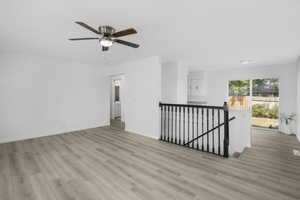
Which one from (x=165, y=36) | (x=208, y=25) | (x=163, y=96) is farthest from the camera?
(x=163, y=96)

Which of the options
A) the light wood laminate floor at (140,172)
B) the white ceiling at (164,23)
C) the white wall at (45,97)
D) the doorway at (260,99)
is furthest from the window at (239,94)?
the white wall at (45,97)

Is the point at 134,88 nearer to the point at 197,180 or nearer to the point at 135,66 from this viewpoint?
the point at 135,66

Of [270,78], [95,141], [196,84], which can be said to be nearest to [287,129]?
[270,78]

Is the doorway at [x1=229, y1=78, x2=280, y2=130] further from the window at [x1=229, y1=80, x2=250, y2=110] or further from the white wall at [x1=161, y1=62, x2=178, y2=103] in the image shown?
the white wall at [x1=161, y1=62, x2=178, y2=103]

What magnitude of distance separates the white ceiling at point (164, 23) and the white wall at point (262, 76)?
7.09ft

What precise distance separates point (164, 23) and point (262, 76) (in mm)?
5392

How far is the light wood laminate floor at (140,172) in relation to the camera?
1929 mm

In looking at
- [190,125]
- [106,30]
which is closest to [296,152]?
[190,125]

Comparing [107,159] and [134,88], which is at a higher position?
[134,88]

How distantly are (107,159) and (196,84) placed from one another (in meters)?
5.36

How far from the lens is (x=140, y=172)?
2465mm

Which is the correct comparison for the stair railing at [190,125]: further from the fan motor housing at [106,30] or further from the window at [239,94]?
the window at [239,94]

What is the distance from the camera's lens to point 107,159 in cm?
296

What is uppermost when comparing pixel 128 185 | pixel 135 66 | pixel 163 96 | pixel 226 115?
pixel 135 66
